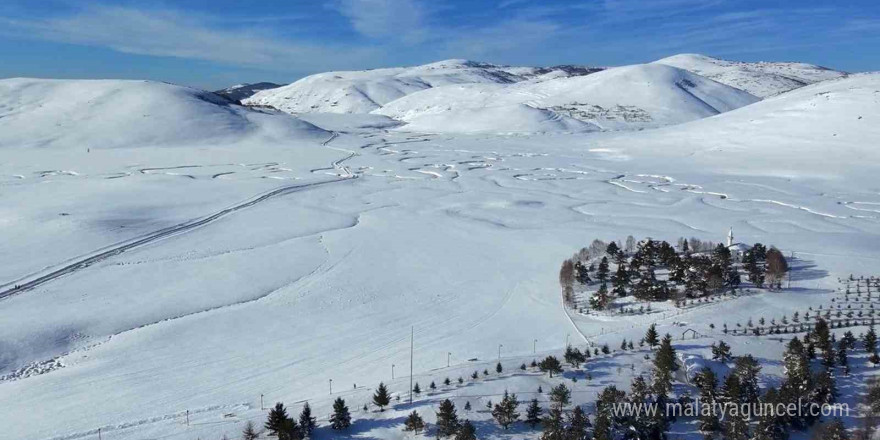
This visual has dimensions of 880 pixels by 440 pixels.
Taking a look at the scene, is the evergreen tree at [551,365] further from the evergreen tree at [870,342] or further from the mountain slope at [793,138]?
the mountain slope at [793,138]

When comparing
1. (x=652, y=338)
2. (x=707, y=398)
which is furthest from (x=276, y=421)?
(x=652, y=338)

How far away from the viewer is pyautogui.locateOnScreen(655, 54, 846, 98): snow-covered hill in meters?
143

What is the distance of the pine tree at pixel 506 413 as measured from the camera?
40.9 ft

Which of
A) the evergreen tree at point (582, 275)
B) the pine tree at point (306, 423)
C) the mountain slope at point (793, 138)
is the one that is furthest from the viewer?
the mountain slope at point (793, 138)

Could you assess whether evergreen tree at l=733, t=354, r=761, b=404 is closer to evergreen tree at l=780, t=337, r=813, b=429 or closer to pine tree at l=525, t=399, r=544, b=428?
evergreen tree at l=780, t=337, r=813, b=429

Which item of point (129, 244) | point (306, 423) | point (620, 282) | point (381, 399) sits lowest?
point (306, 423)

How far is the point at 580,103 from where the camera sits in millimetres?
109688

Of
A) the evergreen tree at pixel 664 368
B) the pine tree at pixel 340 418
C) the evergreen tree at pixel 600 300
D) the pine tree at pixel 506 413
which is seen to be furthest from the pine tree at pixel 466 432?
the evergreen tree at pixel 600 300

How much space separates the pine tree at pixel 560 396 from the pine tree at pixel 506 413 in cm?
85

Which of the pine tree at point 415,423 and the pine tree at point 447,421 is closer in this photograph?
the pine tree at point 447,421

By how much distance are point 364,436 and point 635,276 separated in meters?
13.8

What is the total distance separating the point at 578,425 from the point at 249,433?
6.20 m

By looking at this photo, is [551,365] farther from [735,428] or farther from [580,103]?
[580,103]

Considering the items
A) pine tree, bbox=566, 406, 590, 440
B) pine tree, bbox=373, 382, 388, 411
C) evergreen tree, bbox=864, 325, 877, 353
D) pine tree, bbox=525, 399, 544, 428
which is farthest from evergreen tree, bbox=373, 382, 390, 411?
evergreen tree, bbox=864, 325, 877, 353
